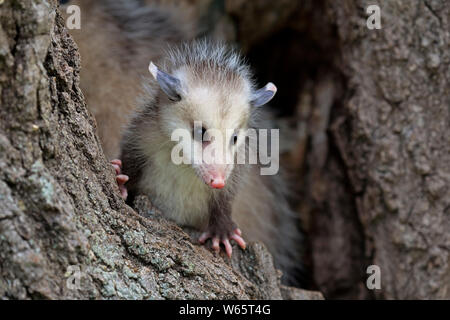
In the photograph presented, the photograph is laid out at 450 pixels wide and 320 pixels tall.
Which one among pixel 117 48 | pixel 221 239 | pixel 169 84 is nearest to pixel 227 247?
pixel 221 239

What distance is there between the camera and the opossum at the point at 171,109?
6.95 ft

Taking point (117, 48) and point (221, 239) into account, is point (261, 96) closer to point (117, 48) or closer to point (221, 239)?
point (221, 239)

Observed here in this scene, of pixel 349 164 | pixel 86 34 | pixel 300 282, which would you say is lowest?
pixel 300 282

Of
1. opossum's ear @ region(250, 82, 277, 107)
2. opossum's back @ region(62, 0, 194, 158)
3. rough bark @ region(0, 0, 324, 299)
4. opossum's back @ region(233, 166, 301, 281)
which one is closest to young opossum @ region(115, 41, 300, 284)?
opossum's ear @ region(250, 82, 277, 107)

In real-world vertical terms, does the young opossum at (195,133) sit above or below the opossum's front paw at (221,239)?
above

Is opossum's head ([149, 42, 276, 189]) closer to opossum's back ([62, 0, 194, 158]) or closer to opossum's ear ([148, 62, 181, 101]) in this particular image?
opossum's ear ([148, 62, 181, 101])

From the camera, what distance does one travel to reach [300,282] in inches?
141

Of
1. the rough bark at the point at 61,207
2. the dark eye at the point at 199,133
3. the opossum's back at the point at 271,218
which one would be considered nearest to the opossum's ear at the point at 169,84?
the dark eye at the point at 199,133

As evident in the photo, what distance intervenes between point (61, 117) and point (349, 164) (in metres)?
1.63

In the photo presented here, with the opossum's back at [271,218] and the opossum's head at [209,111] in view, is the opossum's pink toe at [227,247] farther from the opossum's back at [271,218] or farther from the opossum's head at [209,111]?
the opossum's back at [271,218]

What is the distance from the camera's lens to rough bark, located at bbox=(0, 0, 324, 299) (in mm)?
1568
